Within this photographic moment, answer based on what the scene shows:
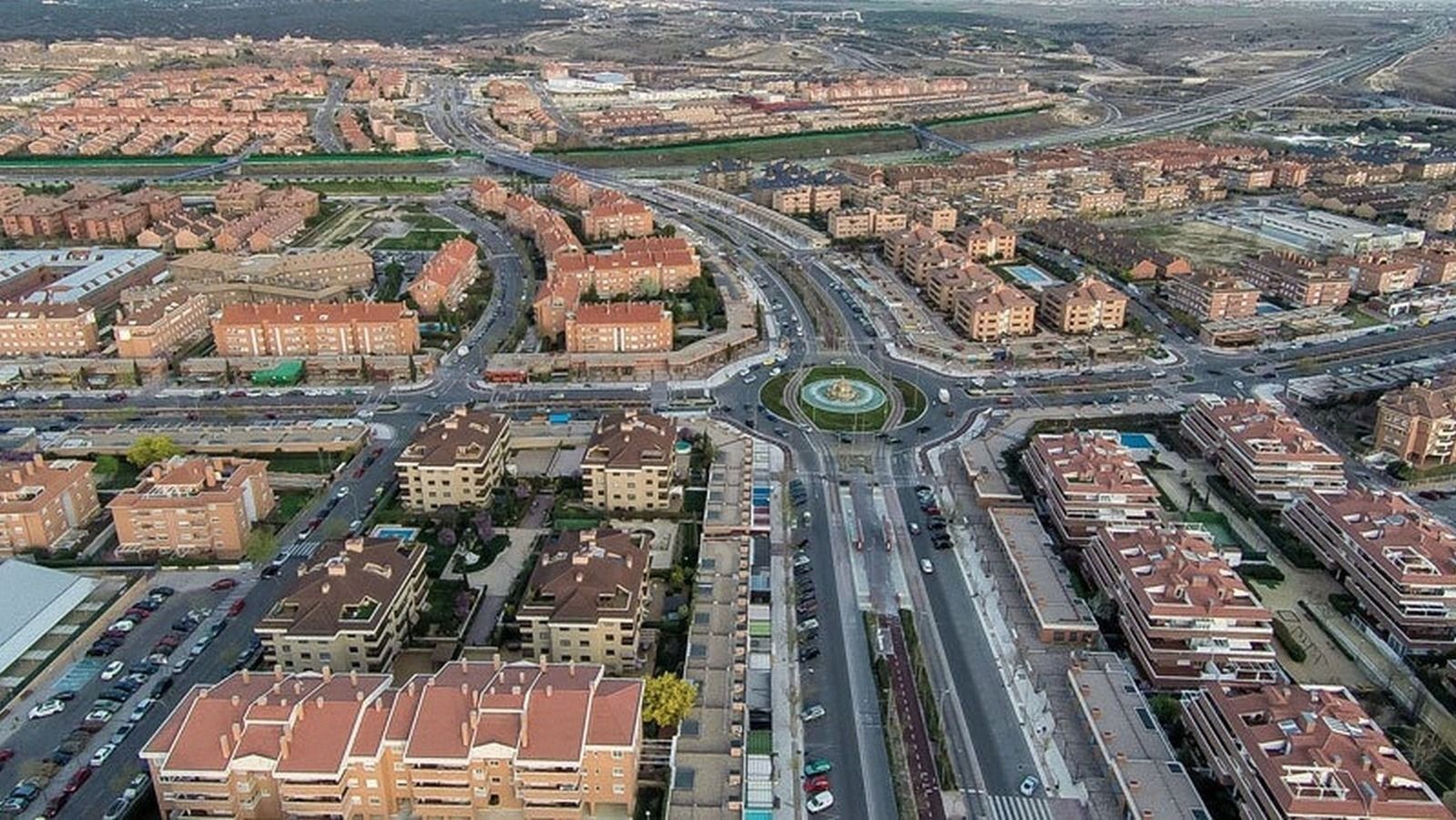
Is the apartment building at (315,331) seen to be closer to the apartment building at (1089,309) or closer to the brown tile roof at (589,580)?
the brown tile roof at (589,580)

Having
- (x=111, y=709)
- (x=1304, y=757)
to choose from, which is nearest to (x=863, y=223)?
(x=1304, y=757)

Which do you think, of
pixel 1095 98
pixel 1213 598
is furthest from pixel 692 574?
pixel 1095 98

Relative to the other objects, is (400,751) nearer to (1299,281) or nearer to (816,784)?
(816,784)

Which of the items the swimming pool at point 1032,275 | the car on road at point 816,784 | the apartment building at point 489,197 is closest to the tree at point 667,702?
the car on road at point 816,784

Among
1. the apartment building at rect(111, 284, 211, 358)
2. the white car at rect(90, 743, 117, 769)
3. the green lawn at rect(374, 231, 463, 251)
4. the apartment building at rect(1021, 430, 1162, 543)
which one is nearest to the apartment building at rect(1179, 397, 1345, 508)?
the apartment building at rect(1021, 430, 1162, 543)

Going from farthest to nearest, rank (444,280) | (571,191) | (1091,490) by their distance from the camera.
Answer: (571,191) < (444,280) < (1091,490)

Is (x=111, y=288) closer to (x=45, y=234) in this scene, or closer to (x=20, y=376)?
(x=20, y=376)
